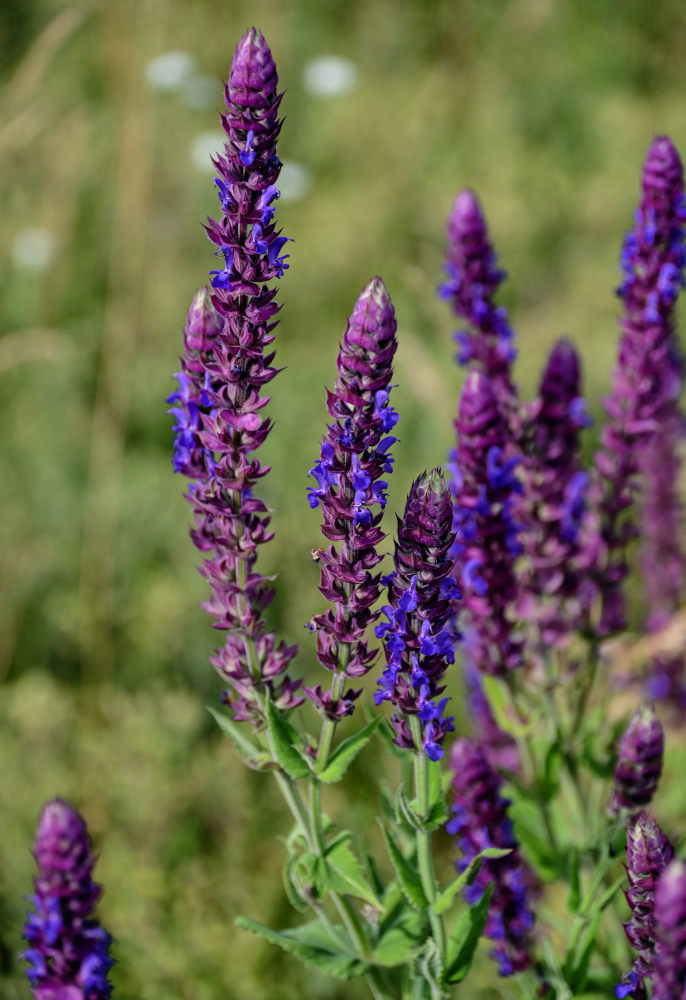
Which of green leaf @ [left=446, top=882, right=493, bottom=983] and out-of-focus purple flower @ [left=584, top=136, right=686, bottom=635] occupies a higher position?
out-of-focus purple flower @ [left=584, top=136, right=686, bottom=635]

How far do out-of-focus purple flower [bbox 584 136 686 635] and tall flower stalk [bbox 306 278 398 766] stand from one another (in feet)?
4.02

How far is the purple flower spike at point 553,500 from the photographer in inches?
101

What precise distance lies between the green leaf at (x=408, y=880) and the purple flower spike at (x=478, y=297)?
4.14 feet

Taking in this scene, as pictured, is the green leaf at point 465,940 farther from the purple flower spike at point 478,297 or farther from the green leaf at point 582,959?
the purple flower spike at point 478,297

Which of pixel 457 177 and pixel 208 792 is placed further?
pixel 457 177

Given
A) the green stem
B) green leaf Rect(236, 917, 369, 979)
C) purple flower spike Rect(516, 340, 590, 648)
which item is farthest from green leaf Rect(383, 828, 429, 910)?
purple flower spike Rect(516, 340, 590, 648)

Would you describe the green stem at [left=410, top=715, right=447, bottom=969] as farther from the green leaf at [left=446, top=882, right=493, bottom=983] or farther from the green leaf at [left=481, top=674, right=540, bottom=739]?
the green leaf at [left=481, top=674, right=540, bottom=739]

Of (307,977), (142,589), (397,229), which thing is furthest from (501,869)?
(397,229)

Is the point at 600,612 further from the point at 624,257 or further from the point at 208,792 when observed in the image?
the point at 208,792

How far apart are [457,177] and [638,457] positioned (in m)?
5.71

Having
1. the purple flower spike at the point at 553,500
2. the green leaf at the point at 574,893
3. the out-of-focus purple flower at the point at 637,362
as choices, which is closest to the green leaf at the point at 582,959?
the green leaf at the point at 574,893

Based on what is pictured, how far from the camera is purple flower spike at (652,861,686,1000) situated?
1301 millimetres

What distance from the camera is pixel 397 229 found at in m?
7.34

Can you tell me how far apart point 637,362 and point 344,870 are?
155 centimetres
